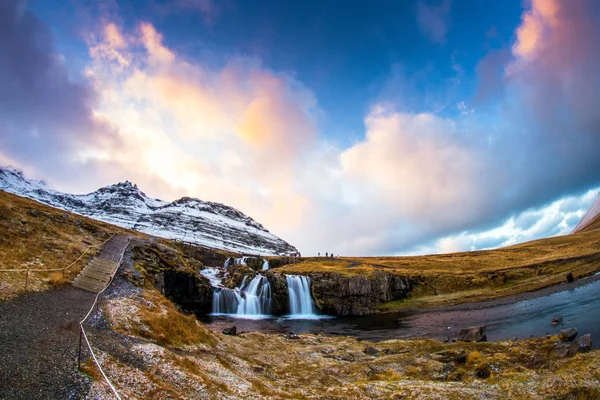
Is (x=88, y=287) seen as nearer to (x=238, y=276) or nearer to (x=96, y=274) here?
(x=96, y=274)

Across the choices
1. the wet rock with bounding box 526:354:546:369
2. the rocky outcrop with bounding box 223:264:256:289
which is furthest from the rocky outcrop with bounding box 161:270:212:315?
the wet rock with bounding box 526:354:546:369

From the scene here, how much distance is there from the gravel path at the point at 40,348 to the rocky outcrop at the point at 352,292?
6662cm

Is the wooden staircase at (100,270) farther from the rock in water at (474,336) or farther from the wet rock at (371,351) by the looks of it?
the rock in water at (474,336)

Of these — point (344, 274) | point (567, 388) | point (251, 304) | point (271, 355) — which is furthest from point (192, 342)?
point (344, 274)

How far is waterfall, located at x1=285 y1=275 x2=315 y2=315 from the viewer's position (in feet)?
266

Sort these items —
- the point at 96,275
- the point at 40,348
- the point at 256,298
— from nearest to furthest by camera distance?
the point at 40,348 → the point at 96,275 → the point at 256,298

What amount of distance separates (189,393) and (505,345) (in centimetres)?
2939

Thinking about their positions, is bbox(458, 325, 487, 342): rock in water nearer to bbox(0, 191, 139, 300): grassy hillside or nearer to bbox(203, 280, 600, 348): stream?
bbox(203, 280, 600, 348): stream

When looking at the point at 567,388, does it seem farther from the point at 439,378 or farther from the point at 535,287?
the point at 535,287

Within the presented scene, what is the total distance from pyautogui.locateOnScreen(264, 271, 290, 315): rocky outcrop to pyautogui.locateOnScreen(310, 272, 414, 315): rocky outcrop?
8.10 metres

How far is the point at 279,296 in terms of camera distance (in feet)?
263

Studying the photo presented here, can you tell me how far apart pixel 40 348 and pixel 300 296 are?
7276 centimetres

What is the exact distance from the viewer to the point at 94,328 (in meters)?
18.4

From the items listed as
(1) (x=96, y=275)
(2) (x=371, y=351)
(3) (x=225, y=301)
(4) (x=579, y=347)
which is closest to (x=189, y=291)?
(3) (x=225, y=301)
